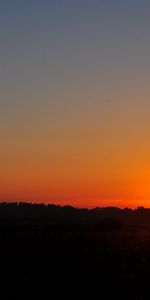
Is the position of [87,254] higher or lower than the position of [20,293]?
higher

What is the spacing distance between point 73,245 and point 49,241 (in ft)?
10.9

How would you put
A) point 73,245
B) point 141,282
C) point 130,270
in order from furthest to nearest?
point 73,245, point 130,270, point 141,282

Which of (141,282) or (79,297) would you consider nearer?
(79,297)

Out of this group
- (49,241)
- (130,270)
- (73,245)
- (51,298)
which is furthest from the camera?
(49,241)

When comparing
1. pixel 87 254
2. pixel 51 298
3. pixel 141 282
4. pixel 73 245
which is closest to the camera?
pixel 51 298

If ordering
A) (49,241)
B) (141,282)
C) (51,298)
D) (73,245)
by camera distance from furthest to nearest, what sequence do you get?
1. (49,241)
2. (73,245)
3. (141,282)
4. (51,298)

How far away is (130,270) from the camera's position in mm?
25656

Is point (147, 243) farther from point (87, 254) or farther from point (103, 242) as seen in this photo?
point (87, 254)

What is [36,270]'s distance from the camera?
2609 centimetres

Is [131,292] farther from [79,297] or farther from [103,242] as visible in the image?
[103,242]

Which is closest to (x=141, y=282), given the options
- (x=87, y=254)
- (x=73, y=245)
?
(x=87, y=254)

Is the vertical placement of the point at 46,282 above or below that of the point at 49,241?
below

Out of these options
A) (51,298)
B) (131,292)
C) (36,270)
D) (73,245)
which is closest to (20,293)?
(51,298)

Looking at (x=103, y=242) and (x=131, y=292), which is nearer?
(x=131, y=292)
